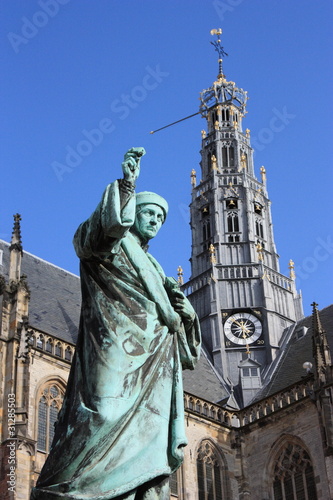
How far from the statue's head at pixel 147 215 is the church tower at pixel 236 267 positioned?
2775 cm

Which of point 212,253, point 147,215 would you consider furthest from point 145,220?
point 212,253

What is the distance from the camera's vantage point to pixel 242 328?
34.9 metres

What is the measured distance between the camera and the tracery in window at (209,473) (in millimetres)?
28219

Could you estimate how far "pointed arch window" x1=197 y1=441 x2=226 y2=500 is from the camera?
28.2 m

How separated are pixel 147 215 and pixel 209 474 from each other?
82.0 feet

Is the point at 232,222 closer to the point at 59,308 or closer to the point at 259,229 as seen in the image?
the point at 259,229

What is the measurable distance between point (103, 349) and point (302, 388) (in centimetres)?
2531

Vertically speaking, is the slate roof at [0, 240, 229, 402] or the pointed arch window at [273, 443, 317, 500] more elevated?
the slate roof at [0, 240, 229, 402]

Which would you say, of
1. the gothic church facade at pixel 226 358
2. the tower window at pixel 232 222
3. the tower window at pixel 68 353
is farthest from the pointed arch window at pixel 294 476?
the tower window at pixel 232 222

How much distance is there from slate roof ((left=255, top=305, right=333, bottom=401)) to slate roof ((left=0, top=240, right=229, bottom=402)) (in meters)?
2.00

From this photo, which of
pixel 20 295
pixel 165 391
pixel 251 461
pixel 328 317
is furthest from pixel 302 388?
pixel 165 391

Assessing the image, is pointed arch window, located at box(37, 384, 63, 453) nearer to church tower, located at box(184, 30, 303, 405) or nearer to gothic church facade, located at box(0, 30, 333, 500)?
gothic church facade, located at box(0, 30, 333, 500)

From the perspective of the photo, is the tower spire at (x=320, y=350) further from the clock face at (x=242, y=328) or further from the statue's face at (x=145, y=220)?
the statue's face at (x=145, y=220)

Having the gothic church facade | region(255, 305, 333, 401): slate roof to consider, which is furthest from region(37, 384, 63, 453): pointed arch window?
region(255, 305, 333, 401): slate roof
